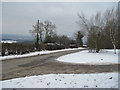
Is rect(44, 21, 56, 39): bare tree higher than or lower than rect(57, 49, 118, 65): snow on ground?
higher

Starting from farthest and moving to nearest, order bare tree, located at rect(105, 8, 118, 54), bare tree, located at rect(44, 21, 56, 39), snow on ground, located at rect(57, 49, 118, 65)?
bare tree, located at rect(44, 21, 56, 39)
bare tree, located at rect(105, 8, 118, 54)
snow on ground, located at rect(57, 49, 118, 65)

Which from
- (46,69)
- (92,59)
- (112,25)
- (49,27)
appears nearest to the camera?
(46,69)

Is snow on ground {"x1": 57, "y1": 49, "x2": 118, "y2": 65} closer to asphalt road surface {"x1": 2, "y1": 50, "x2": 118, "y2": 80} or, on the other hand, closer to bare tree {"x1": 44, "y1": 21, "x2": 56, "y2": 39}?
asphalt road surface {"x1": 2, "y1": 50, "x2": 118, "y2": 80}

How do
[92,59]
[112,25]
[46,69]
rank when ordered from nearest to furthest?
[46,69] < [92,59] < [112,25]

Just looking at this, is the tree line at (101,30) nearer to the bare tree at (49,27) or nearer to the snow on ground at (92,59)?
the snow on ground at (92,59)

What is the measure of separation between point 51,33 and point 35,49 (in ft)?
49.6

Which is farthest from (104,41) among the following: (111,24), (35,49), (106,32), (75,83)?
(75,83)

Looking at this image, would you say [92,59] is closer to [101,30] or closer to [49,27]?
[101,30]

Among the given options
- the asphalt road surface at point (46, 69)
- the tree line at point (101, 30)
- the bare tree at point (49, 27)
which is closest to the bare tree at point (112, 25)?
the tree line at point (101, 30)

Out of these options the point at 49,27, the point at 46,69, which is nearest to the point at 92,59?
the point at 46,69

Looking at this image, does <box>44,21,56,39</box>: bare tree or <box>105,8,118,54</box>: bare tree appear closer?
<box>105,8,118,54</box>: bare tree

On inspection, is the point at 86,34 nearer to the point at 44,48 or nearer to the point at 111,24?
the point at 111,24

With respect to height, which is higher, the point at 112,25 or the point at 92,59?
the point at 112,25

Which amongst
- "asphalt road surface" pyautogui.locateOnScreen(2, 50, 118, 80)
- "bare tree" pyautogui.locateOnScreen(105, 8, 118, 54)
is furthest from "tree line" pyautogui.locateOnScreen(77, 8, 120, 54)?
"asphalt road surface" pyautogui.locateOnScreen(2, 50, 118, 80)
